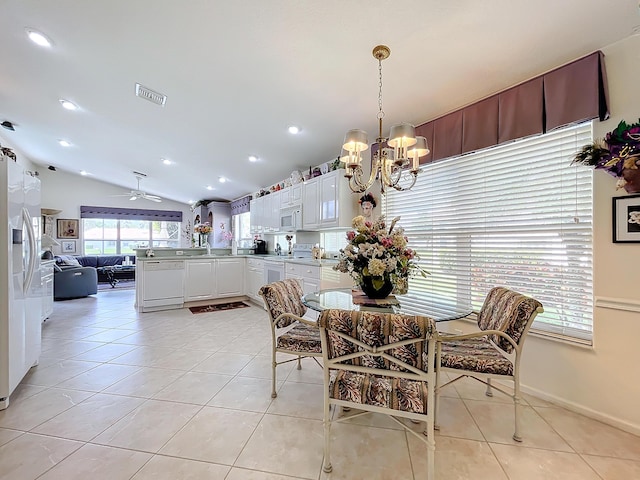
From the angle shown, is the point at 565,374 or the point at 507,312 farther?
the point at 565,374

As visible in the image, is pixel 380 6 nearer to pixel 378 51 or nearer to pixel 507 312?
pixel 378 51

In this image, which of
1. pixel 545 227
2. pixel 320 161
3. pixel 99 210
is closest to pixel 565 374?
pixel 545 227

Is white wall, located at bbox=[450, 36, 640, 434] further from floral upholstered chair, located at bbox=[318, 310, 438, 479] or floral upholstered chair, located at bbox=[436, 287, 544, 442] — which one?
floral upholstered chair, located at bbox=[318, 310, 438, 479]

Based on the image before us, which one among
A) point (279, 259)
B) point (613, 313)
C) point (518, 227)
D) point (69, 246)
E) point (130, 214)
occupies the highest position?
point (130, 214)

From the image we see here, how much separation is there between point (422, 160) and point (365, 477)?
2.76 meters

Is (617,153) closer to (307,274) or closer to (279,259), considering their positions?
(307,274)

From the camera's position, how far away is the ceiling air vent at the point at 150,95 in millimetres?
3109

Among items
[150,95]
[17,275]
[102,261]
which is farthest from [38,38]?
[102,261]

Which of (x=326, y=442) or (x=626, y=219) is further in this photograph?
(x=626, y=219)

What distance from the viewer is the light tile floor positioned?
1496mm

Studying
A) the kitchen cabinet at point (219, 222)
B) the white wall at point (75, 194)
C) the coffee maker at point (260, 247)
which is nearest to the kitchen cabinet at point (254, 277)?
the coffee maker at point (260, 247)

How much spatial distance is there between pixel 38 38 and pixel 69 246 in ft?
25.8

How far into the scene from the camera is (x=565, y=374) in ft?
6.83

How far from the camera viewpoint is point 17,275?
2.15 m
